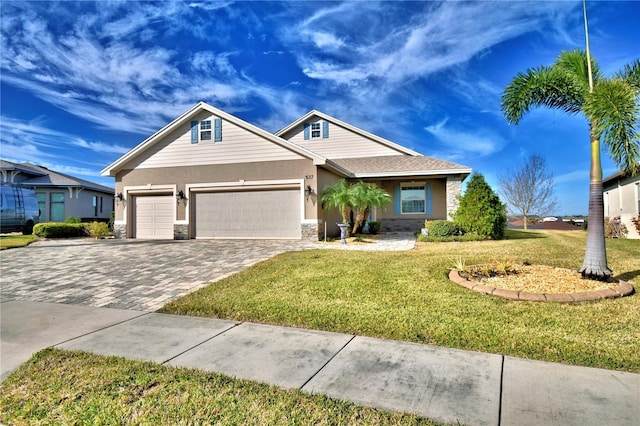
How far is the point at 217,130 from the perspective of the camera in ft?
48.4

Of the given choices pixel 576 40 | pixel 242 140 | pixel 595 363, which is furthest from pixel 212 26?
pixel 595 363

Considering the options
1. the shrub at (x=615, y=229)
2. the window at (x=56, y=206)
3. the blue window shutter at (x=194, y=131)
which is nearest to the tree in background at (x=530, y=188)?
the shrub at (x=615, y=229)

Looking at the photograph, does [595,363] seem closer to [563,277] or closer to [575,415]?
[575,415]

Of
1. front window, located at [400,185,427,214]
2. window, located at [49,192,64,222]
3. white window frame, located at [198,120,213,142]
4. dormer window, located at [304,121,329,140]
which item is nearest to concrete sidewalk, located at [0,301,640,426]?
white window frame, located at [198,120,213,142]

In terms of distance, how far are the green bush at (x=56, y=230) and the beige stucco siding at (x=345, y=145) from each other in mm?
13132

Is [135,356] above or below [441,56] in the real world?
below

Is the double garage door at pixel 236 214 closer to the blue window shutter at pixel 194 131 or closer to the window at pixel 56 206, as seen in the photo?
the blue window shutter at pixel 194 131

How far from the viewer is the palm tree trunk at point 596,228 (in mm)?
5500

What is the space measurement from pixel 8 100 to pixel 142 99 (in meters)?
5.64

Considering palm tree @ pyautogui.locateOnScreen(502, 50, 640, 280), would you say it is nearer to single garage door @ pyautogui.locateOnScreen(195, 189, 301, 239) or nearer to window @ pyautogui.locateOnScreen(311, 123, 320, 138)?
single garage door @ pyautogui.locateOnScreen(195, 189, 301, 239)

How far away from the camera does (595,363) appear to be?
3.10 meters

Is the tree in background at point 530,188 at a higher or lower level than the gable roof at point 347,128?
lower

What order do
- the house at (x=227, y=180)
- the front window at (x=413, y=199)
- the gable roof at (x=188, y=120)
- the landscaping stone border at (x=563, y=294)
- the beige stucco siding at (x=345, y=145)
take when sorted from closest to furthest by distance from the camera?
the landscaping stone border at (x=563, y=294) < the gable roof at (x=188, y=120) < the house at (x=227, y=180) < the front window at (x=413, y=199) < the beige stucco siding at (x=345, y=145)

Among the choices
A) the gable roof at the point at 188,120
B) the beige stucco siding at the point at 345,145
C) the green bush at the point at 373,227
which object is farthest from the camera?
the beige stucco siding at the point at 345,145
